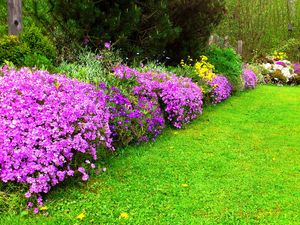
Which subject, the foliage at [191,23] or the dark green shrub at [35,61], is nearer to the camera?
the dark green shrub at [35,61]

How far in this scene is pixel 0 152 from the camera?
3.65 metres

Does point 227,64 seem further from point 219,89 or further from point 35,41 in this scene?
point 35,41

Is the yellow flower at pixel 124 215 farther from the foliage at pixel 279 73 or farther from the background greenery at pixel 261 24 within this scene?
the background greenery at pixel 261 24

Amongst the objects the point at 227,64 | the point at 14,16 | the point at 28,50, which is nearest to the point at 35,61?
the point at 28,50

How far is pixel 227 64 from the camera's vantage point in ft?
36.2

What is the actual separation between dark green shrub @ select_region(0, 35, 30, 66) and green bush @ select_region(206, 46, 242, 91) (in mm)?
5783

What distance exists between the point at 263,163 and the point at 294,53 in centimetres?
1866

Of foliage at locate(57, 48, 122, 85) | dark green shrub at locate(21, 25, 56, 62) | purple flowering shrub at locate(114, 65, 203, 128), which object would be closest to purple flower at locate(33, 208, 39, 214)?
foliage at locate(57, 48, 122, 85)

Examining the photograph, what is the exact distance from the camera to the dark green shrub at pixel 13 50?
6457 millimetres

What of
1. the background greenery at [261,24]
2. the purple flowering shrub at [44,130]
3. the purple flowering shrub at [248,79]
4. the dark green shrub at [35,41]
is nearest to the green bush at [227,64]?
the purple flowering shrub at [248,79]

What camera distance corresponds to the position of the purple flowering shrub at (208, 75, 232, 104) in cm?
938

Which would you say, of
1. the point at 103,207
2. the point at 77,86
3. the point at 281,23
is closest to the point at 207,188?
the point at 103,207

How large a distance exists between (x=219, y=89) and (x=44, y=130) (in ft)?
21.0

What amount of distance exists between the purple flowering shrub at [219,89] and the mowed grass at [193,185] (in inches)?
102
